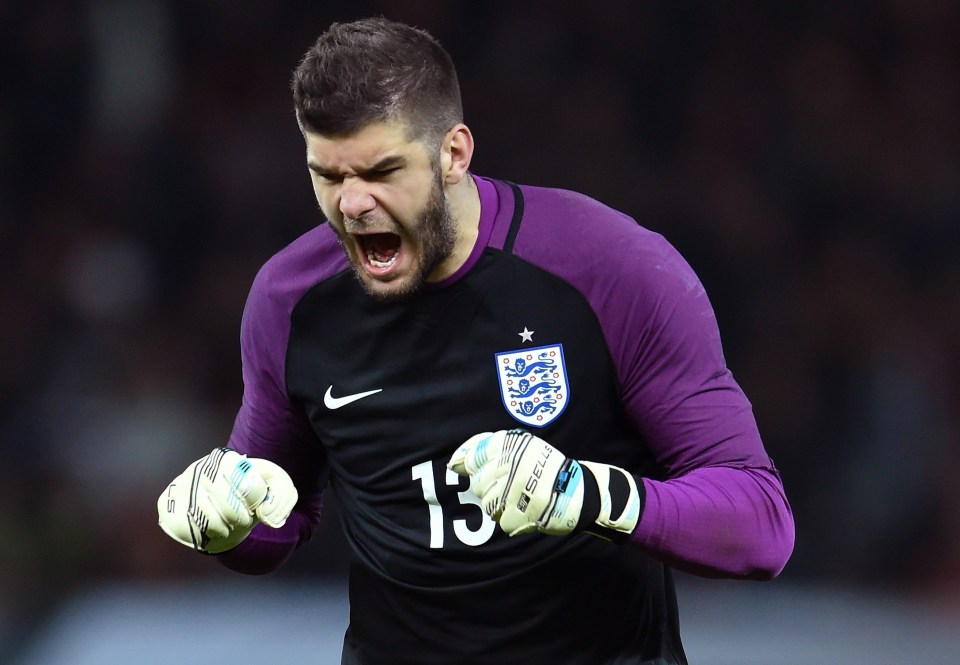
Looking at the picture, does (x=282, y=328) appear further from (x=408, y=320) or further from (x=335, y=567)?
(x=335, y=567)

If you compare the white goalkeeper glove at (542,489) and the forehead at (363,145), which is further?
the forehead at (363,145)

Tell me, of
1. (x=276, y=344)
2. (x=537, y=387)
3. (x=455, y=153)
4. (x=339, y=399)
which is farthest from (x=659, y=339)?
(x=276, y=344)

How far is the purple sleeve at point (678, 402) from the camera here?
196 centimetres

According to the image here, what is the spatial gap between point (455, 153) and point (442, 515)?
1.92 ft

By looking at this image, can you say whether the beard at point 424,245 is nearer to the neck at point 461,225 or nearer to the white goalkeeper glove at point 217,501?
the neck at point 461,225

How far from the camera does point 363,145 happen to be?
→ 6.70 ft

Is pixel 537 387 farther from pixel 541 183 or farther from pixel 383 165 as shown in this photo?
pixel 541 183

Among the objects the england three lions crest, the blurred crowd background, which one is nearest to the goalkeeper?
the england three lions crest

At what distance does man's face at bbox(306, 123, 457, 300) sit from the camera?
2.05 m

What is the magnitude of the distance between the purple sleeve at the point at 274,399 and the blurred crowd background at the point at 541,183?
2.57m

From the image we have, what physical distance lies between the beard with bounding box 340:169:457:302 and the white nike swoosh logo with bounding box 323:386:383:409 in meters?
0.18

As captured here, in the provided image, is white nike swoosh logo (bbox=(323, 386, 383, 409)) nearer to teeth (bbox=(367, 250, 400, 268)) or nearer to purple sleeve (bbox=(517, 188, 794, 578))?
teeth (bbox=(367, 250, 400, 268))

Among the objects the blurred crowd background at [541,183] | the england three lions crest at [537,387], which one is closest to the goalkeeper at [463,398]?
the england three lions crest at [537,387]

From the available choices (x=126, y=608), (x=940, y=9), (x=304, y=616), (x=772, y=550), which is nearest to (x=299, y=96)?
(x=772, y=550)
